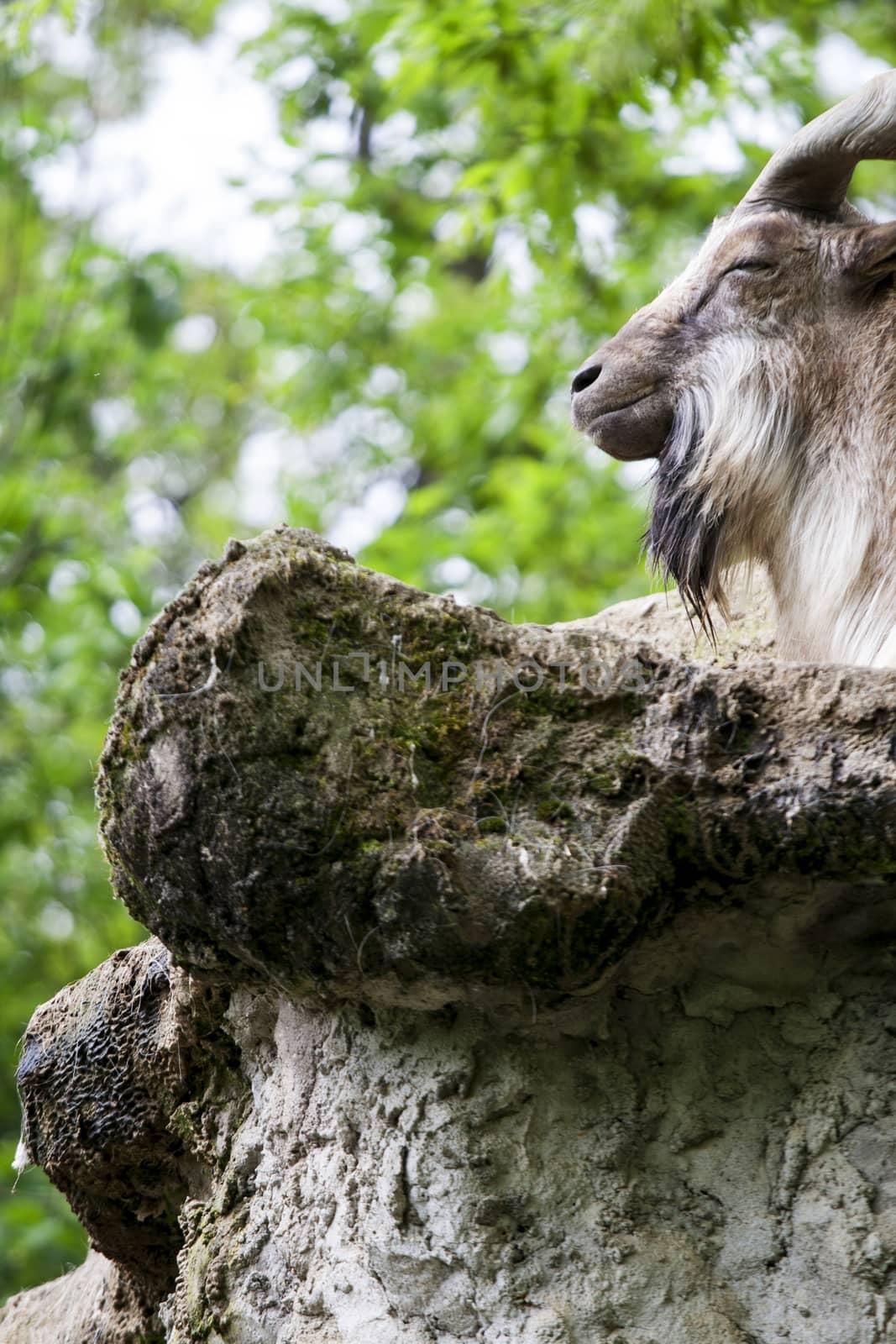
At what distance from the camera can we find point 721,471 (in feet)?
11.3

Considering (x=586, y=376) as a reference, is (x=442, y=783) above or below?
below

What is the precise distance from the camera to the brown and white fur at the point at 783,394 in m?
3.25

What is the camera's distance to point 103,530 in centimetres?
1040

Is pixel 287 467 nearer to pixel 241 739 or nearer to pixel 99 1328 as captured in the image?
pixel 99 1328

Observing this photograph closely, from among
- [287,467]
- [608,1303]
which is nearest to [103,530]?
[287,467]

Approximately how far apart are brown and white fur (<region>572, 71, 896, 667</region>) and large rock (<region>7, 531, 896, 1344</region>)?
3.02 feet

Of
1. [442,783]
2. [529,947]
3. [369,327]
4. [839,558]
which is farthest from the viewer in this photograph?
[369,327]

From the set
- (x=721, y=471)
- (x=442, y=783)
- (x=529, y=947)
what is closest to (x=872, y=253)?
(x=721, y=471)

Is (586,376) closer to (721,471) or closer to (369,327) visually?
(721,471)

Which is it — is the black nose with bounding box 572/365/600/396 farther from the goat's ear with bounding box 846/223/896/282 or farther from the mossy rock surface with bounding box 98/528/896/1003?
the mossy rock surface with bounding box 98/528/896/1003

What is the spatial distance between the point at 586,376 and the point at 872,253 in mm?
702

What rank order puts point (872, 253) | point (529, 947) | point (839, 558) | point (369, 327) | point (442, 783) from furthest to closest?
point (369, 327) → point (872, 253) → point (839, 558) → point (442, 783) → point (529, 947)

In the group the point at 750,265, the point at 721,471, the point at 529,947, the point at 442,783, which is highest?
the point at 750,265

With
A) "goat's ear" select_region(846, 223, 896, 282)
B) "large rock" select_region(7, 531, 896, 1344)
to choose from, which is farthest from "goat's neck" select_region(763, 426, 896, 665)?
"large rock" select_region(7, 531, 896, 1344)
